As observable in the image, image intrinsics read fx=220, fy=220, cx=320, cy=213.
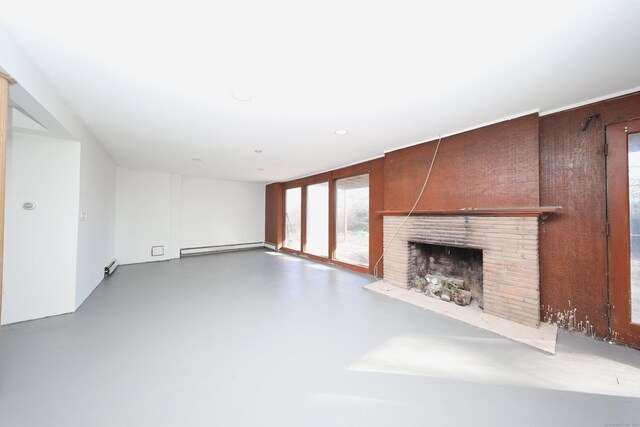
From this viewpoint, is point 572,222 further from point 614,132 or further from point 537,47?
point 537,47

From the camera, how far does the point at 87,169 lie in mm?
2980

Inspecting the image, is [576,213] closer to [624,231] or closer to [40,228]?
[624,231]

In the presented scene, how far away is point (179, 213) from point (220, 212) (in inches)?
44.0

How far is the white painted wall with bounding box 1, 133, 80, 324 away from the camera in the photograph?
7.89 ft

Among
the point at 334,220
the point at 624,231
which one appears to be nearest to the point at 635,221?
the point at 624,231

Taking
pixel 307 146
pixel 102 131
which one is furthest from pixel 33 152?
pixel 307 146

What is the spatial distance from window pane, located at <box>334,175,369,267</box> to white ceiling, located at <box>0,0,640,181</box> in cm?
214

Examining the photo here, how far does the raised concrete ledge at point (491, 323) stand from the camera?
6.86 ft

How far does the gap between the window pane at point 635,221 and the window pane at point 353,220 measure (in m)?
3.15

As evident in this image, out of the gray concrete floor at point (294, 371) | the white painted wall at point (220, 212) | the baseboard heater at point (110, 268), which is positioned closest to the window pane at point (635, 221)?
the gray concrete floor at point (294, 371)

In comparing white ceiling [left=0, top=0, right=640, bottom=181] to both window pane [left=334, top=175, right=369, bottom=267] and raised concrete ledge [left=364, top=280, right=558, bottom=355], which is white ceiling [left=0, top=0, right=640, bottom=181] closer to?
window pane [left=334, top=175, right=369, bottom=267]

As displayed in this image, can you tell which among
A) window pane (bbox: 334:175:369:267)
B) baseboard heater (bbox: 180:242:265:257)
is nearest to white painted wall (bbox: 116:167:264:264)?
baseboard heater (bbox: 180:242:265:257)

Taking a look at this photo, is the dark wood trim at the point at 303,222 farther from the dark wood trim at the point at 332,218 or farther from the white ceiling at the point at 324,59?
the white ceiling at the point at 324,59

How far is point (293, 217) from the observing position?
6938 millimetres
